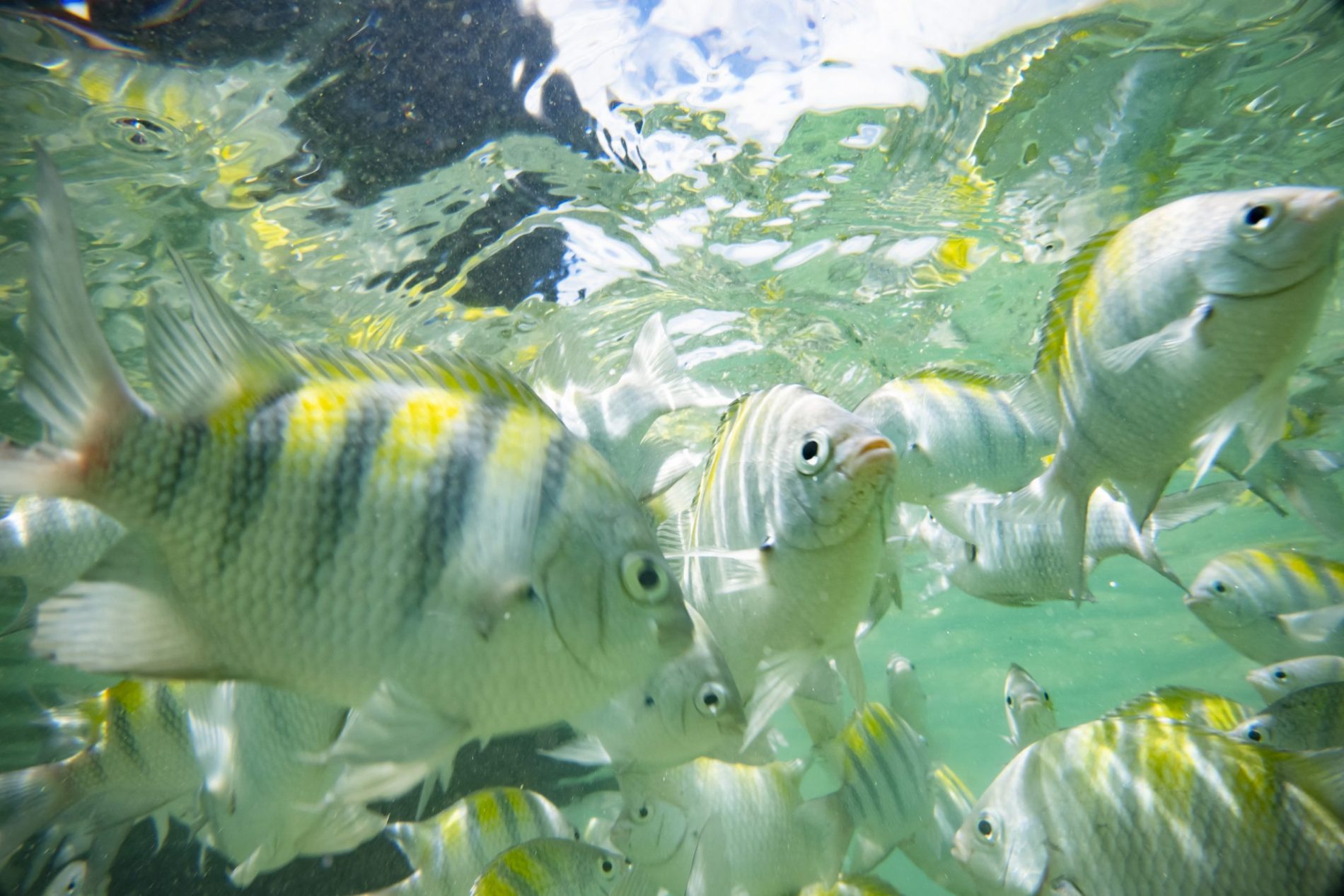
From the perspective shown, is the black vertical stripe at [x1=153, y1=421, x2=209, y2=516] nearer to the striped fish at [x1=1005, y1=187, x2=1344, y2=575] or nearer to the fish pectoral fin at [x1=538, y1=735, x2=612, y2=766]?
the fish pectoral fin at [x1=538, y1=735, x2=612, y2=766]

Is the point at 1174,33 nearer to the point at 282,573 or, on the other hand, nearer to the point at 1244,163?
the point at 1244,163

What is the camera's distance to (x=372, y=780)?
4.66 feet

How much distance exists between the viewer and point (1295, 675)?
456cm

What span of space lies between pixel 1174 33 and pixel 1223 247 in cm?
513

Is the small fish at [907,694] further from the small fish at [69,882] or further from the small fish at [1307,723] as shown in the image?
the small fish at [69,882]

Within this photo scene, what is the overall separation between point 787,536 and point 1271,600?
17.2ft

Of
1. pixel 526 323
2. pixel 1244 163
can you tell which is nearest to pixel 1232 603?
pixel 1244 163

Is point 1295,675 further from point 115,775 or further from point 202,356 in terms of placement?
point 115,775

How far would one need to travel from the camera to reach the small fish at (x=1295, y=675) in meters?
4.47

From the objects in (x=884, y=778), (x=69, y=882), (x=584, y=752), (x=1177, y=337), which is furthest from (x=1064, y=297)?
(x=69, y=882)

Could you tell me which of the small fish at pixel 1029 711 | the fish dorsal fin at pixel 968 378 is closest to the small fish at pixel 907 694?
the small fish at pixel 1029 711

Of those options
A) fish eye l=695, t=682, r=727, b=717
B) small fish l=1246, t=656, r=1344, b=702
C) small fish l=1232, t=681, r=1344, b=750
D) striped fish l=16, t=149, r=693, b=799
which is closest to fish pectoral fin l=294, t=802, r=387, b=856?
fish eye l=695, t=682, r=727, b=717

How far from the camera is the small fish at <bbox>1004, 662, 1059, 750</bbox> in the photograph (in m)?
4.91

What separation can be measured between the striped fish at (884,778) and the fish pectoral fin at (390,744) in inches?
144
